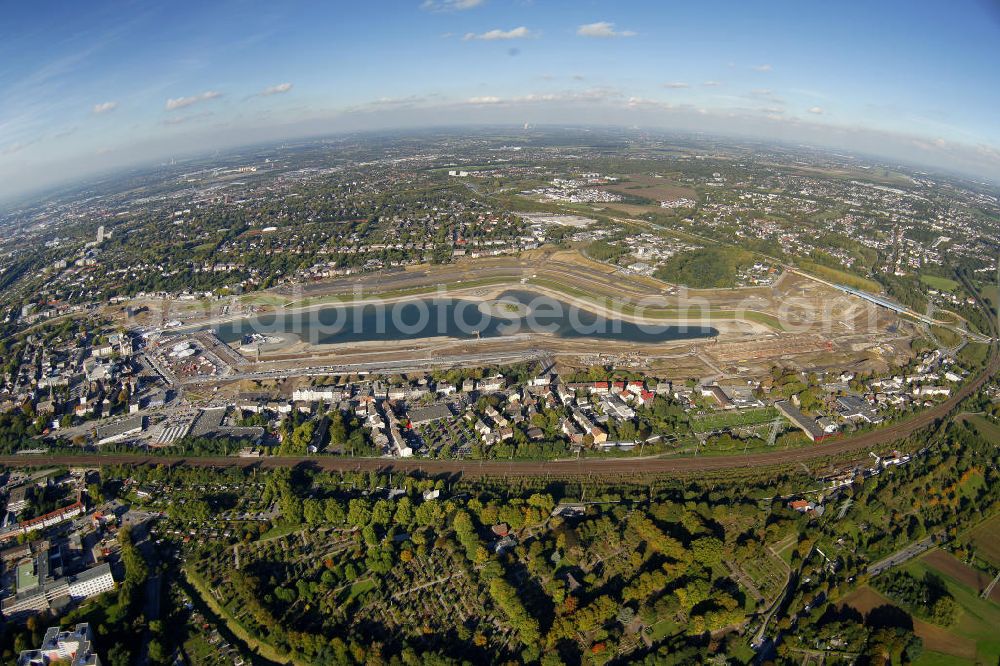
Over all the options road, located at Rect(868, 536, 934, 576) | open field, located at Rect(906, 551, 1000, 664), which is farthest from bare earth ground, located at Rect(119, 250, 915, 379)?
open field, located at Rect(906, 551, 1000, 664)

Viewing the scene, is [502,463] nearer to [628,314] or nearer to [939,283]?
[628,314]

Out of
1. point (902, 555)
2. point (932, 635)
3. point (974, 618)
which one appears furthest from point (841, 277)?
point (932, 635)

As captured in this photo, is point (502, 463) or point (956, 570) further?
point (502, 463)

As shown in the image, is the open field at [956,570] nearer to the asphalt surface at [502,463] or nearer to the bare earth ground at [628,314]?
the asphalt surface at [502,463]

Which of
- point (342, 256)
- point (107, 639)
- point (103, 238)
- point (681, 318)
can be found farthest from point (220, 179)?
point (107, 639)

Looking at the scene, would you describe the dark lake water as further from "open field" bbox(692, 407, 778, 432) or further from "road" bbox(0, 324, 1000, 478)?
"road" bbox(0, 324, 1000, 478)

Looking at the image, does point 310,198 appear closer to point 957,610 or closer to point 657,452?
point 657,452

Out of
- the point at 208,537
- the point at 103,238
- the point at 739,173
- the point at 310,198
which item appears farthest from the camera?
the point at 739,173

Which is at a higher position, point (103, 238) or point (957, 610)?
point (103, 238)
